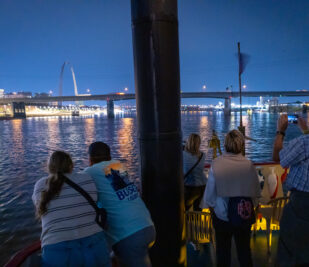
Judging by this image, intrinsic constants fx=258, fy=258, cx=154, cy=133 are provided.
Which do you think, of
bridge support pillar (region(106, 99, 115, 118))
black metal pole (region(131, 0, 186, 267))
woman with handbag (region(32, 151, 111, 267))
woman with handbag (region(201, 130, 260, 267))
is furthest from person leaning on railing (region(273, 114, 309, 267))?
bridge support pillar (region(106, 99, 115, 118))

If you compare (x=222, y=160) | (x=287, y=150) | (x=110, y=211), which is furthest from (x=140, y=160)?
(x=287, y=150)

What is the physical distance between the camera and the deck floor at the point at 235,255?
3.61 meters

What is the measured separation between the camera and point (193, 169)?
3.99 m

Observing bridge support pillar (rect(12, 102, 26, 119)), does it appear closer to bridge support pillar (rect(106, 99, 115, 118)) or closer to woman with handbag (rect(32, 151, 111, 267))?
bridge support pillar (rect(106, 99, 115, 118))

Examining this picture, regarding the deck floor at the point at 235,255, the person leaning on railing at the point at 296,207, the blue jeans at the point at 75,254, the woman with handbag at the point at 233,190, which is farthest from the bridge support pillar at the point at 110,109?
the blue jeans at the point at 75,254

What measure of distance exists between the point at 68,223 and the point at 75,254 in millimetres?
252

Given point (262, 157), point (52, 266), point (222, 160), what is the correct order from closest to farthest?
1. point (52, 266)
2. point (222, 160)
3. point (262, 157)

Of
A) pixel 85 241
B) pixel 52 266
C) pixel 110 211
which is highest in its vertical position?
pixel 110 211

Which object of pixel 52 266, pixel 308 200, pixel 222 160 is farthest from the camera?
pixel 222 160

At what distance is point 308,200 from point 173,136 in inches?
58.4

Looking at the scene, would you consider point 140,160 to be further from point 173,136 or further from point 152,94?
point 152,94

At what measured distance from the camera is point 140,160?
2.82m

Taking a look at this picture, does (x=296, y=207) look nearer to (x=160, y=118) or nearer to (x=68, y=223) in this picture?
(x=160, y=118)

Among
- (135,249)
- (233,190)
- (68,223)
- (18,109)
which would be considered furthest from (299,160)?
(18,109)
